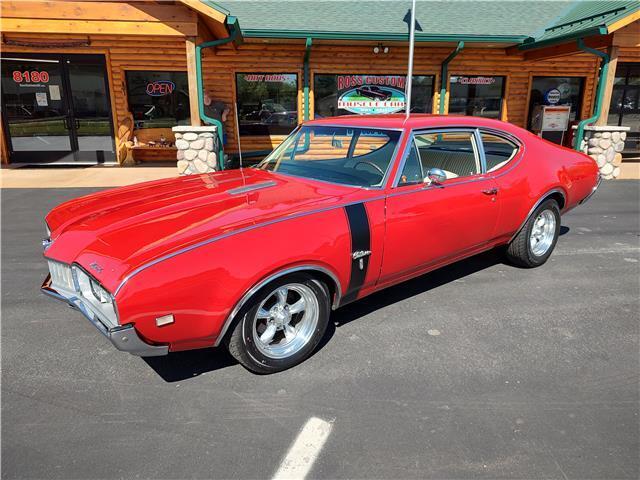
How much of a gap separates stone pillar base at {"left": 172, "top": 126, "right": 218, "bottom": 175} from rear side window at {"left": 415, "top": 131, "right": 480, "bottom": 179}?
20.5ft

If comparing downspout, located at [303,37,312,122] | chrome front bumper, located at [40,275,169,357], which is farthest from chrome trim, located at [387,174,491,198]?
downspout, located at [303,37,312,122]

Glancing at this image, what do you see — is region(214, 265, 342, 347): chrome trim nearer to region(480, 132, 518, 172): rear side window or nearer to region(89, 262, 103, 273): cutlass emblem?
region(89, 262, 103, 273): cutlass emblem

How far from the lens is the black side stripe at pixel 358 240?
3000 mm

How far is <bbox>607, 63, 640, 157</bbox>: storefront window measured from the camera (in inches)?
503

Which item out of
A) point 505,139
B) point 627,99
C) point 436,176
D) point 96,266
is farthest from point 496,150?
point 627,99

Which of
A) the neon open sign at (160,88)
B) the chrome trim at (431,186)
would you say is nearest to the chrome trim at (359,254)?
the chrome trim at (431,186)

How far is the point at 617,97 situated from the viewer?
42.3 feet

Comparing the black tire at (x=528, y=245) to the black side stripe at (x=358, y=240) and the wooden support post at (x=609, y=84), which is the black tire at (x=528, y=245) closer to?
the black side stripe at (x=358, y=240)

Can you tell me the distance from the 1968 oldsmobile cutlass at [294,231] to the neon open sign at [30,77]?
10.0 metres

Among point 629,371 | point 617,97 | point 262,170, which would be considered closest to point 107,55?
point 262,170

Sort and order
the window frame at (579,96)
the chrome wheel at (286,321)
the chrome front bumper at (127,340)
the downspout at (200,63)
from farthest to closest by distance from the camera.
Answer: the window frame at (579,96), the downspout at (200,63), the chrome wheel at (286,321), the chrome front bumper at (127,340)

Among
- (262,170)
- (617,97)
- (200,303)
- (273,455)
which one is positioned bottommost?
(273,455)

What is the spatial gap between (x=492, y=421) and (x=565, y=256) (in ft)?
11.0

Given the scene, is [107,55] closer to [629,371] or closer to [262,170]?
[262,170]
